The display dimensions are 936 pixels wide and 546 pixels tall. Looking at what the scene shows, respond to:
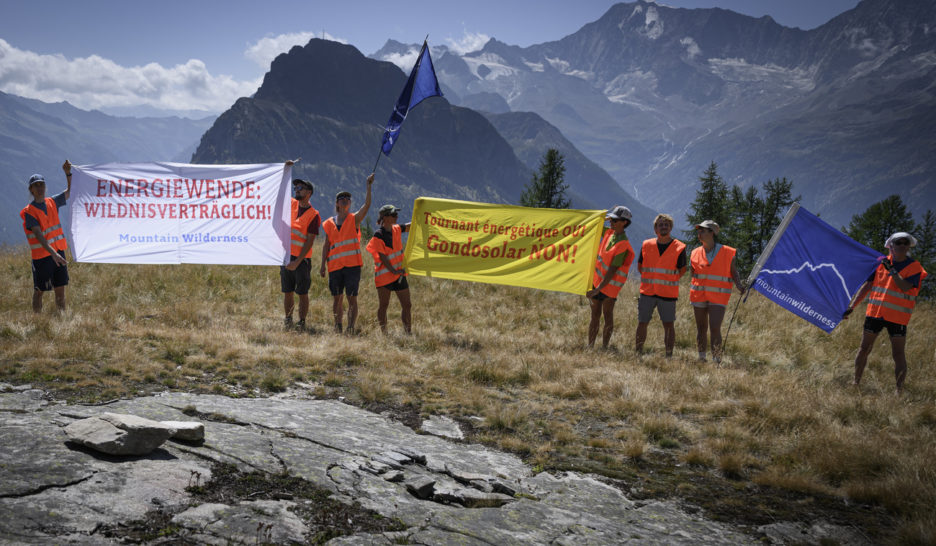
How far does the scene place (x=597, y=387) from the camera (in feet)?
24.9

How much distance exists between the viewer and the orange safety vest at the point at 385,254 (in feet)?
33.7

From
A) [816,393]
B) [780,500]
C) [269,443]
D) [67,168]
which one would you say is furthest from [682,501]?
[67,168]

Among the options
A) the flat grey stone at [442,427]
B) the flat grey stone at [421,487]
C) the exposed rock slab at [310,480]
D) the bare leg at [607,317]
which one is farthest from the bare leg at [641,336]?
the flat grey stone at [421,487]

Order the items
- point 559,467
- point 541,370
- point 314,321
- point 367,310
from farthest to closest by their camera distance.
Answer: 1. point 367,310
2. point 314,321
3. point 541,370
4. point 559,467

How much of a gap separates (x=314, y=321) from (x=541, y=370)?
5.37m

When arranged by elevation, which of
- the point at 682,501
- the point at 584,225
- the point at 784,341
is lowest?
the point at 682,501

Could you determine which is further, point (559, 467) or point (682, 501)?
point (559, 467)

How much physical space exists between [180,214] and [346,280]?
12.5ft

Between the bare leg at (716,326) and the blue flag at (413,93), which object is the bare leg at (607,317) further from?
the blue flag at (413,93)

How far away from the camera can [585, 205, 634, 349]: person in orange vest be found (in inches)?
392

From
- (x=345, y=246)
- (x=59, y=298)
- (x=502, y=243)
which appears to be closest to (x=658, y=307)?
(x=502, y=243)

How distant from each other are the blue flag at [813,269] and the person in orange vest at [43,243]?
12242 millimetres

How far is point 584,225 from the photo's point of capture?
1079 centimetres

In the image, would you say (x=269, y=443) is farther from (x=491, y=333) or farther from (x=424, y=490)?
(x=491, y=333)
